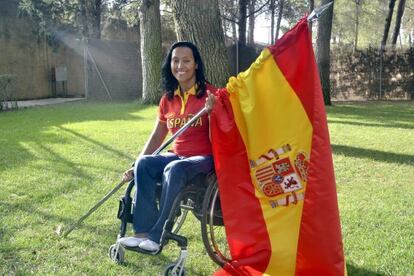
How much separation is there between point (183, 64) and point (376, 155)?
407 cm

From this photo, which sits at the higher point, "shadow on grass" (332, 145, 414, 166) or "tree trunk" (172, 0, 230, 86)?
"tree trunk" (172, 0, 230, 86)

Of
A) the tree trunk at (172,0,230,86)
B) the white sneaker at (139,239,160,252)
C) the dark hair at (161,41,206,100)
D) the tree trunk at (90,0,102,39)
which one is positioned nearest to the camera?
the white sneaker at (139,239,160,252)

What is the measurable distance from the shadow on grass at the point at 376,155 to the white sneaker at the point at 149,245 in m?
4.16

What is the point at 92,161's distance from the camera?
588cm

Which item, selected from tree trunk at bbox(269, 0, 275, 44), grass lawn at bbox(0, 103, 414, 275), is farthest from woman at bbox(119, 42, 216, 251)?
tree trunk at bbox(269, 0, 275, 44)

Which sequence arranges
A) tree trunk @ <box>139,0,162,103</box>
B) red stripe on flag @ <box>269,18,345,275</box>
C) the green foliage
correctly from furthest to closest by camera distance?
the green foliage
tree trunk @ <box>139,0,162,103</box>
red stripe on flag @ <box>269,18,345,275</box>

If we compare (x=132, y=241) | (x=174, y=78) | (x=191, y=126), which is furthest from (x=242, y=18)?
(x=132, y=241)

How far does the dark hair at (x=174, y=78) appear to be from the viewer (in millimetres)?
3135

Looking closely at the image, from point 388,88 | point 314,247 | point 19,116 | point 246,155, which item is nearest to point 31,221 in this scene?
point 246,155

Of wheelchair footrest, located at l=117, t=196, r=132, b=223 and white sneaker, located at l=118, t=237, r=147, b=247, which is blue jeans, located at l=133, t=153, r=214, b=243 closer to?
white sneaker, located at l=118, t=237, r=147, b=247

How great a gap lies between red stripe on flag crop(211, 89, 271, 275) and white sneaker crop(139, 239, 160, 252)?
1.30ft

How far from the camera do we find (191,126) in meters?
3.03

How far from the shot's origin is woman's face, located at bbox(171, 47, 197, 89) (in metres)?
3.10

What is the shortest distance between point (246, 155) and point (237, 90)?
0.38 metres
